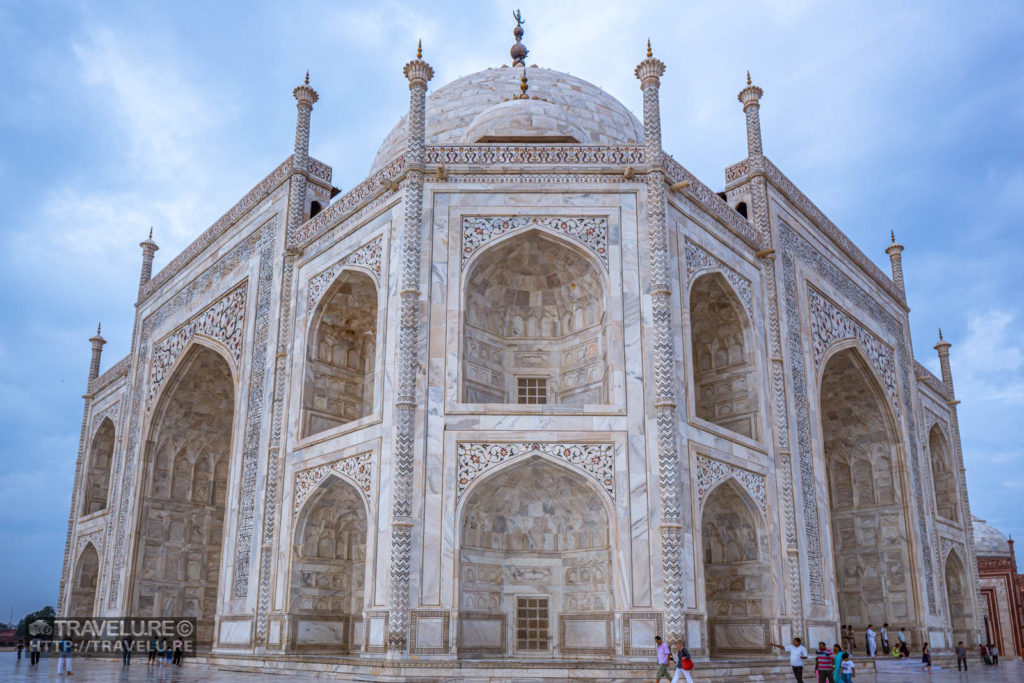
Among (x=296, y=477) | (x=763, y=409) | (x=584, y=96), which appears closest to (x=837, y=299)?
(x=763, y=409)

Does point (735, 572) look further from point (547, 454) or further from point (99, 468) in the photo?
point (99, 468)

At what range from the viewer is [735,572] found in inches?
531

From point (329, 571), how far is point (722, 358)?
23.9ft

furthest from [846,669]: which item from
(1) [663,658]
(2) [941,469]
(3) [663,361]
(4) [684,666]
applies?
(2) [941,469]

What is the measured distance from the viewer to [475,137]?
15719 millimetres

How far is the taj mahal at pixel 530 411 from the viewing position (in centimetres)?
1161

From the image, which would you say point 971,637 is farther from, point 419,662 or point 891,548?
point 419,662

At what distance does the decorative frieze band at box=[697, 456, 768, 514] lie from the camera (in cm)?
1247

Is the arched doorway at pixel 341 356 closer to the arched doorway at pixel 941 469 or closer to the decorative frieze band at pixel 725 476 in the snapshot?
the decorative frieze band at pixel 725 476

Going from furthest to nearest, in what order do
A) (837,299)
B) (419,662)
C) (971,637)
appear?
(971,637), (837,299), (419,662)

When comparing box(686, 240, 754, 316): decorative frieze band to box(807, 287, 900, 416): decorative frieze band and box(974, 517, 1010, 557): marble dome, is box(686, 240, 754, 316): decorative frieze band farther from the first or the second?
box(974, 517, 1010, 557): marble dome

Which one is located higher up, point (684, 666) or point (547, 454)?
point (547, 454)

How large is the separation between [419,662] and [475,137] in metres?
9.03

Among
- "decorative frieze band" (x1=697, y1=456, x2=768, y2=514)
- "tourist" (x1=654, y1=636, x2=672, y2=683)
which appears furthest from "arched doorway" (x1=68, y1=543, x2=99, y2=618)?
"tourist" (x1=654, y1=636, x2=672, y2=683)
